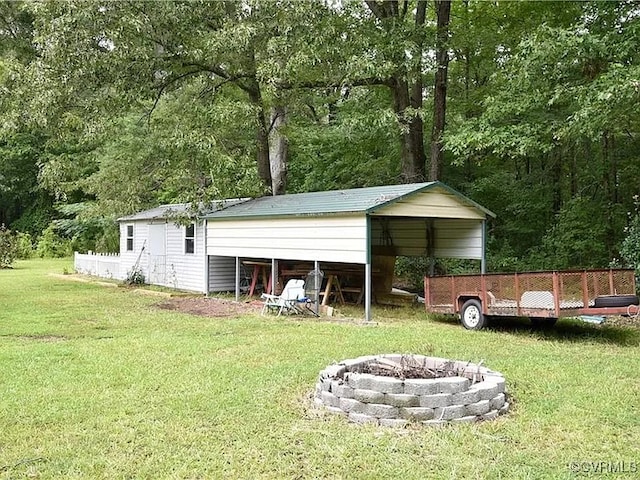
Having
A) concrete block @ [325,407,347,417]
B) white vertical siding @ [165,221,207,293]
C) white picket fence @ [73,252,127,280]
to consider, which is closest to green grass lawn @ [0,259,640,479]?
concrete block @ [325,407,347,417]

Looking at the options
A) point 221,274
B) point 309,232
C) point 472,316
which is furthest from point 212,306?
point 472,316

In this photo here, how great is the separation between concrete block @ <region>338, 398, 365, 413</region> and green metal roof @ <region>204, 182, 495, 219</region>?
5343mm

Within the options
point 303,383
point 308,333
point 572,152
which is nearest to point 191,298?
point 308,333

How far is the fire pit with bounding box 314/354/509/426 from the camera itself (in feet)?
14.7

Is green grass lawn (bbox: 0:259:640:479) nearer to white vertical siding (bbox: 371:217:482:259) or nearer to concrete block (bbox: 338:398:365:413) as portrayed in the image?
concrete block (bbox: 338:398:365:413)

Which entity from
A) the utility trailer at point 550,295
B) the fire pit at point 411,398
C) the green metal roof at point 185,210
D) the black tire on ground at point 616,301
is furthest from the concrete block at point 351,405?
the green metal roof at point 185,210

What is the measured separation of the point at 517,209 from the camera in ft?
52.1

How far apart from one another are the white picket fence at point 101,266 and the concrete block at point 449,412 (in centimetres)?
1587

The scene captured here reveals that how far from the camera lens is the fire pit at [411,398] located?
4.48 meters

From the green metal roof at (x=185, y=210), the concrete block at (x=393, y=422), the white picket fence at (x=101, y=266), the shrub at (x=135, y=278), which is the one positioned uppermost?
the green metal roof at (x=185, y=210)

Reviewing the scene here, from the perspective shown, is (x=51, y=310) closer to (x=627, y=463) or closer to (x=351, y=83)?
(x=351, y=83)

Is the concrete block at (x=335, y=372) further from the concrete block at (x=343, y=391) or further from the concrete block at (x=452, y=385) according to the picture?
the concrete block at (x=452, y=385)

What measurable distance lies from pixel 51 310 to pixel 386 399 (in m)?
8.79

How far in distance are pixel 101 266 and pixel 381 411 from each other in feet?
57.6
